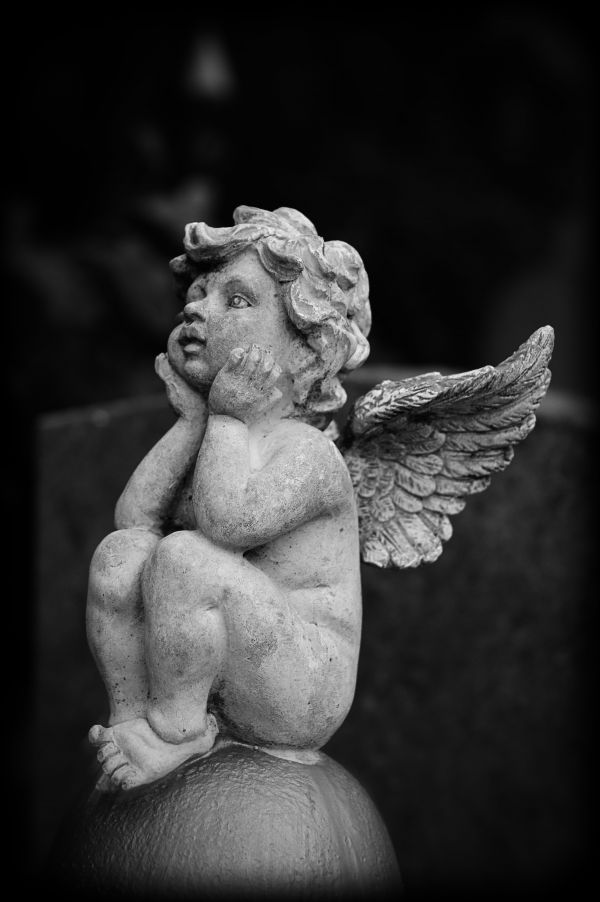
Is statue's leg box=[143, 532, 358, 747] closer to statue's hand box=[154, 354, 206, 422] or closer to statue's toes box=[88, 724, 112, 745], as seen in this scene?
statue's toes box=[88, 724, 112, 745]

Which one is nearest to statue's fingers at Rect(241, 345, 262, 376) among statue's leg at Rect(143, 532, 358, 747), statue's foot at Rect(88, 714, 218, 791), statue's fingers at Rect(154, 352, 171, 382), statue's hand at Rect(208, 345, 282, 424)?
statue's hand at Rect(208, 345, 282, 424)

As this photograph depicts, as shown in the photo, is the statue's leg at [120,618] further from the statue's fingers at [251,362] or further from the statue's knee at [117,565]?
the statue's fingers at [251,362]

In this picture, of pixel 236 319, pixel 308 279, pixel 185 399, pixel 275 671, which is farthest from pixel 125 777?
pixel 308 279

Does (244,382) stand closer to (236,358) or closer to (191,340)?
(236,358)

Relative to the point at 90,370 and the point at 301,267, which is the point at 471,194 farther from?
the point at 301,267

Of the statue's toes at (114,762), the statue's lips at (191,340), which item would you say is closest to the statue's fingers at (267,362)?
the statue's lips at (191,340)

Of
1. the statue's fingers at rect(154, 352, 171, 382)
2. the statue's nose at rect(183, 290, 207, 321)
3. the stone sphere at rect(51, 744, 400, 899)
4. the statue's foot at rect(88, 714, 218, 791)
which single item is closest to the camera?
the stone sphere at rect(51, 744, 400, 899)
